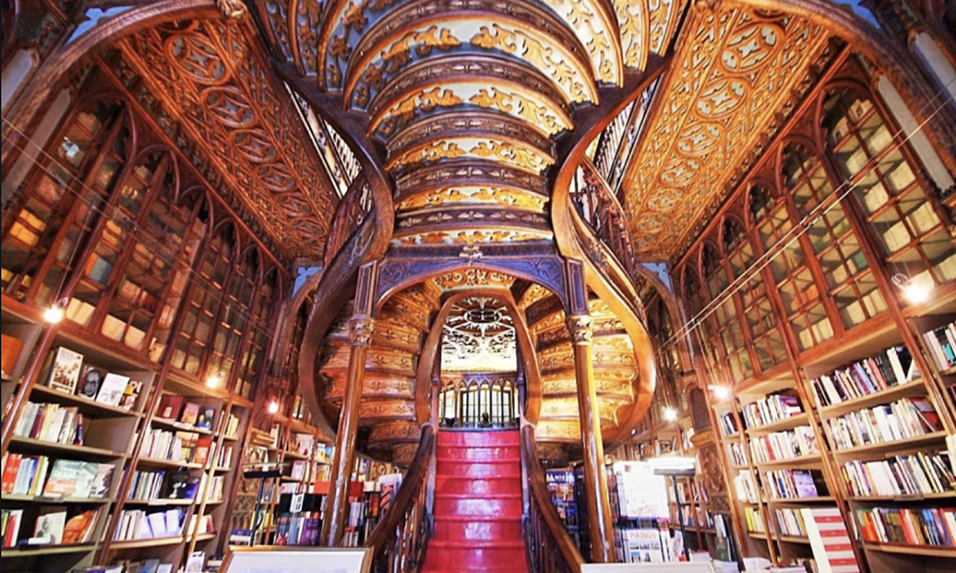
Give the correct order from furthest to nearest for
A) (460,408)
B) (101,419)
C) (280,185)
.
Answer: (460,408)
(280,185)
(101,419)

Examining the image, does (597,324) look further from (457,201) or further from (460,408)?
(460,408)

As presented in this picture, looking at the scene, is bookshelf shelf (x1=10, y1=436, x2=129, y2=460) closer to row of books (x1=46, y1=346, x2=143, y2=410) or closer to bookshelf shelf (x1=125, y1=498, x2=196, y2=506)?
row of books (x1=46, y1=346, x2=143, y2=410)

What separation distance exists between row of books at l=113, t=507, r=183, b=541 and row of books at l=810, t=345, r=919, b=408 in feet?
18.0

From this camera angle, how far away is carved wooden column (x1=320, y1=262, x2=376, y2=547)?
2.47m

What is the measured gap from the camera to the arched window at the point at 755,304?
388 cm

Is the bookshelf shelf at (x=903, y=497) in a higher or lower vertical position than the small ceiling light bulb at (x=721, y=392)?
lower

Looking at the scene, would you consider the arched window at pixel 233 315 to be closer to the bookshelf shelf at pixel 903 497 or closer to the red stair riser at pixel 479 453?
the red stair riser at pixel 479 453

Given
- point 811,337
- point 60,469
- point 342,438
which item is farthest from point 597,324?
point 60,469

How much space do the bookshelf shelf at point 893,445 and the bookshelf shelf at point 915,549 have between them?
573 mm

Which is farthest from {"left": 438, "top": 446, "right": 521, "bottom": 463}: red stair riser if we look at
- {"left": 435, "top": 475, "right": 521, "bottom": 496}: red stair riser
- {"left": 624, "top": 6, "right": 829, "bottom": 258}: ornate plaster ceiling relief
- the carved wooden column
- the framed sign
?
{"left": 624, "top": 6, "right": 829, "bottom": 258}: ornate plaster ceiling relief

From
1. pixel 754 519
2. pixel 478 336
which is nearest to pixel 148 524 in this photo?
pixel 478 336

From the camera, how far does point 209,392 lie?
4.26m

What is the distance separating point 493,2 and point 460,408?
732 centimetres

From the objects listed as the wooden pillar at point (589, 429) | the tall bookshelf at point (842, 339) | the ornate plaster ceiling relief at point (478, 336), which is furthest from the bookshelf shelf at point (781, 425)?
the ornate plaster ceiling relief at point (478, 336)
